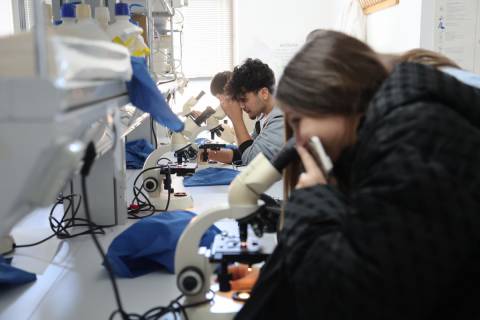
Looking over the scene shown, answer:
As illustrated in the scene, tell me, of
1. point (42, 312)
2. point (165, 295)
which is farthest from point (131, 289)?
point (42, 312)

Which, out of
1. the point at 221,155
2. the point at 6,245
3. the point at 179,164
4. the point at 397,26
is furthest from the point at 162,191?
the point at 397,26

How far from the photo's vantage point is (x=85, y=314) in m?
1.14

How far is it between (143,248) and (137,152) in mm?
1828

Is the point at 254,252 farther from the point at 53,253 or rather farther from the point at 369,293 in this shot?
the point at 53,253

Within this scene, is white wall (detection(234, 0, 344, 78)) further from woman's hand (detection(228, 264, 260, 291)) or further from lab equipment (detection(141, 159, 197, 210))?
woman's hand (detection(228, 264, 260, 291))

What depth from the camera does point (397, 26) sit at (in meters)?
3.07

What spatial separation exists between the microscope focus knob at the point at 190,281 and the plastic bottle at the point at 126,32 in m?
0.61

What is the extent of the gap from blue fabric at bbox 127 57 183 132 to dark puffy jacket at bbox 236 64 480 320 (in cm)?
47

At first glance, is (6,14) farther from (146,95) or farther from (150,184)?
(146,95)

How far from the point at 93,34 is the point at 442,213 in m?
0.62

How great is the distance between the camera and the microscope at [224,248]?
1024 mm

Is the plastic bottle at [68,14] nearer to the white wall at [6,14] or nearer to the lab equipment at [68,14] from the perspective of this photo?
the lab equipment at [68,14]

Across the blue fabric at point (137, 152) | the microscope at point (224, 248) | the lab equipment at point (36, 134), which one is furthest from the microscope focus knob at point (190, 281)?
the blue fabric at point (137, 152)

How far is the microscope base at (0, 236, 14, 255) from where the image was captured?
5.00 feet
